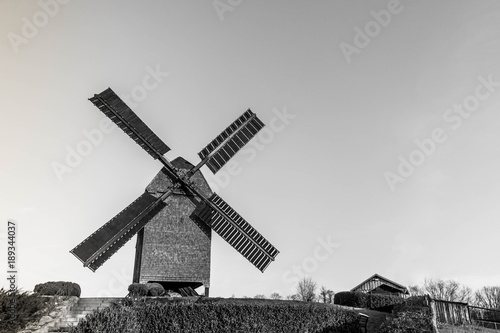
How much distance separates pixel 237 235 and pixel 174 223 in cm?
333

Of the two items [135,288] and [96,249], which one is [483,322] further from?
[96,249]

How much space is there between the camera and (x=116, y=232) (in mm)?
17734

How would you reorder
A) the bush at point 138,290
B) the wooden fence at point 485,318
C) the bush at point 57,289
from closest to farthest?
the bush at point 57,289 → the bush at point 138,290 → the wooden fence at point 485,318

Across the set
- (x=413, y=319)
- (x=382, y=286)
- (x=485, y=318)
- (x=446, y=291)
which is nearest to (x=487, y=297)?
(x=446, y=291)

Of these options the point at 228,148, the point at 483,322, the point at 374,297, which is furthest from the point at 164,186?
the point at 483,322

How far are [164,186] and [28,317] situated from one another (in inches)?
320

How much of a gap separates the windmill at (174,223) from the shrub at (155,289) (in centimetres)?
80

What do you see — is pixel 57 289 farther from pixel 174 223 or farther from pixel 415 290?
pixel 415 290

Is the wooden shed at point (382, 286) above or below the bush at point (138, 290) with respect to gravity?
above

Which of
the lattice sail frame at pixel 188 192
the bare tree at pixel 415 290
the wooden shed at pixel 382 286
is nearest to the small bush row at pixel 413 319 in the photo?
the lattice sail frame at pixel 188 192

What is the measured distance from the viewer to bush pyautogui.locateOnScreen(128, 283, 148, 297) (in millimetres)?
16597

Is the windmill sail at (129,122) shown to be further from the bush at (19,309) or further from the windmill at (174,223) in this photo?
the bush at (19,309)

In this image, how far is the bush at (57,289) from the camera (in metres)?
15.4

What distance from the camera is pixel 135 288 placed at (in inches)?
664
